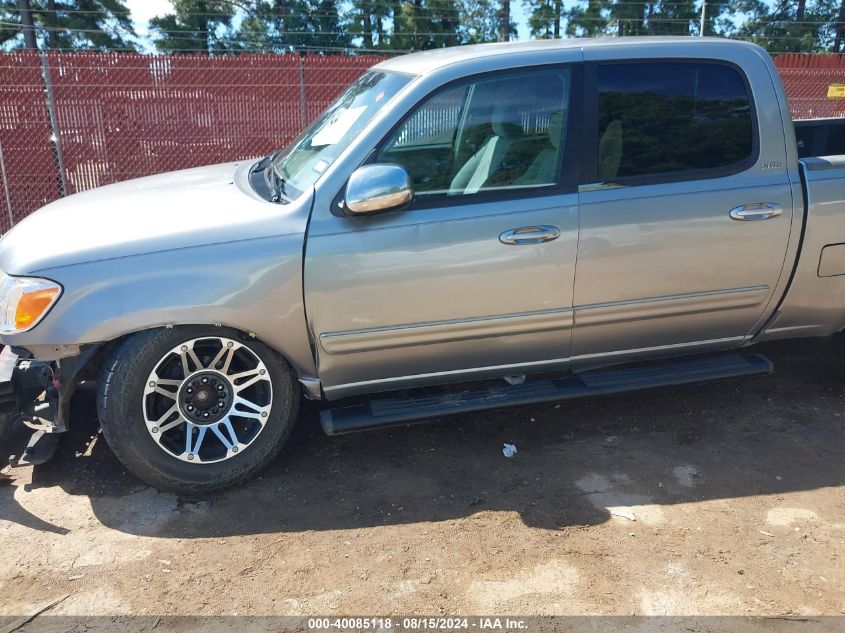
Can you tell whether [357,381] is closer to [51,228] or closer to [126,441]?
[126,441]

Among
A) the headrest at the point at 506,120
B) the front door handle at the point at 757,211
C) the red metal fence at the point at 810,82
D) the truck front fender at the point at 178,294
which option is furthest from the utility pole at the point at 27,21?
the front door handle at the point at 757,211

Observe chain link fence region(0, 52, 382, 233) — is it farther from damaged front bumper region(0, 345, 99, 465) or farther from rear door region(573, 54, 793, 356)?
rear door region(573, 54, 793, 356)

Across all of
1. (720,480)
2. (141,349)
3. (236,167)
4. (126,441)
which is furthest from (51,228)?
(720,480)

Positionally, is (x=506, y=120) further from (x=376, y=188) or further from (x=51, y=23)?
(x=51, y=23)

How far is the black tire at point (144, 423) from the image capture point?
3.13 metres

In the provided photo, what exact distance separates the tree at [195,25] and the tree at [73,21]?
125 cm

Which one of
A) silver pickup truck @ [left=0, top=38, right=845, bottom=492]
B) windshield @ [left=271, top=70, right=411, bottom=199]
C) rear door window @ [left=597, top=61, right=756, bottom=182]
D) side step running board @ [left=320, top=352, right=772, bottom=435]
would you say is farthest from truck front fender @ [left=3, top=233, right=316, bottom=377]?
rear door window @ [left=597, top=61, right=756, bottom=182]

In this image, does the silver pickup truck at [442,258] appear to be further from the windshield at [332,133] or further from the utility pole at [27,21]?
the utility pole at [27,21]

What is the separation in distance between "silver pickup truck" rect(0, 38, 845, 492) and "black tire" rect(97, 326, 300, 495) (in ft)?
0.03

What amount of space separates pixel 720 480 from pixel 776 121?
1885 mm

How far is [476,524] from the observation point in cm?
313

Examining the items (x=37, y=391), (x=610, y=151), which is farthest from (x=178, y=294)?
(x=610, y=151)

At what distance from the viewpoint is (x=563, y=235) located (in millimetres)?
3416

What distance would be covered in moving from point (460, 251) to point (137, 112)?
8278mm
